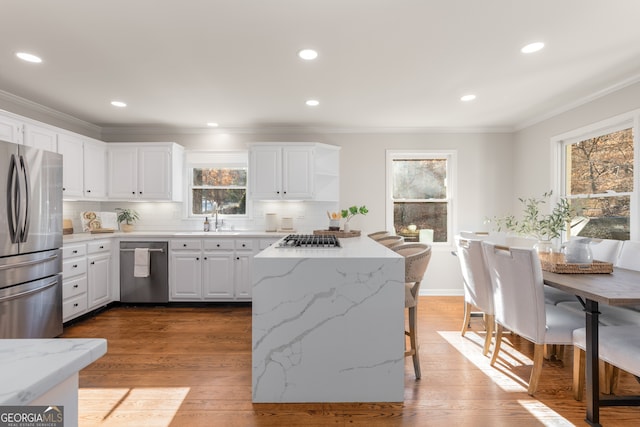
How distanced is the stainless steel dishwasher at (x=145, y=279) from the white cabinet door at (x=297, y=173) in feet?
5.91

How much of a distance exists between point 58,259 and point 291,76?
288 cm

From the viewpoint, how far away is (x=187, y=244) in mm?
4449

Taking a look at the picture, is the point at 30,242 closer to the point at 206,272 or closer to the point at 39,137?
the point at 39,137

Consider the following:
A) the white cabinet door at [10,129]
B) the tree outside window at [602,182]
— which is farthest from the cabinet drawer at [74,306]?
the tree outside window at [602,182]

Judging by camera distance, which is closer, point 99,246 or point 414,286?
point 414,286

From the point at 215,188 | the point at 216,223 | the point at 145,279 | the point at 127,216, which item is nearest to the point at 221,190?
the point at 215,188

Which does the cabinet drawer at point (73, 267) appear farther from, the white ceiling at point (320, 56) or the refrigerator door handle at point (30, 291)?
the white ceiling at point (320, 56)

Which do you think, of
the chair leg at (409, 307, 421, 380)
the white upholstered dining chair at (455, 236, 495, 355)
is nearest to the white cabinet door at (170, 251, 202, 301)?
the chair leg at (409, 307, 421, 380)

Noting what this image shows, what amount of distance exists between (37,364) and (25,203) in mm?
3073

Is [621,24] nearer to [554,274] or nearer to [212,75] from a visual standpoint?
[554,274]

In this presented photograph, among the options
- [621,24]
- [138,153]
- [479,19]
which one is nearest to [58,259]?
[138,153]

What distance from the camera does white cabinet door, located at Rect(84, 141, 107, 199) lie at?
434cm

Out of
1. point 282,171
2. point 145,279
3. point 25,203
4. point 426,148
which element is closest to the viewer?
point 25,203

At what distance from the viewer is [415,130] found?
506 centimetres
